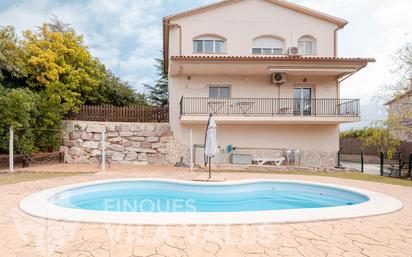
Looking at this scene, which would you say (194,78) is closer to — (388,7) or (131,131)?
(131,131)

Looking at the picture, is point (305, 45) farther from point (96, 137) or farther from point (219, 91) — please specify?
point (96, 137)

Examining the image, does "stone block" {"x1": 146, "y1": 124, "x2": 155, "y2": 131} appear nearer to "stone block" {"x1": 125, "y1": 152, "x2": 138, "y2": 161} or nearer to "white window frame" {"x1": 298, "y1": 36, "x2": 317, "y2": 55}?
"stone block" {"x1": 125, "y1": 152, "x2": 138, "y2": 161}

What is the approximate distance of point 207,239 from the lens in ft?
12.1

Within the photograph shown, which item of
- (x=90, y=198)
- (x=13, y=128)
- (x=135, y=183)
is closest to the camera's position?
(x=90, y=198)

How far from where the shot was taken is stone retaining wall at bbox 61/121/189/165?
1502cm

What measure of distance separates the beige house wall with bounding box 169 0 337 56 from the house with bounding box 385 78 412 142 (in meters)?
5.79

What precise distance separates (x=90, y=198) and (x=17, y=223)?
3449mm

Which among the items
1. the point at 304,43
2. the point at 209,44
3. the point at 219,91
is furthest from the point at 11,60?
the point at 304,43

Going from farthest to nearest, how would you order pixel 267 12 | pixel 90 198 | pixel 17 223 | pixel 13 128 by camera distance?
pixel 267 12 → pixel 13 128 → pixel 90 198 → pixel 17 223

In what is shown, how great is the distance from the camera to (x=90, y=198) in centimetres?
775

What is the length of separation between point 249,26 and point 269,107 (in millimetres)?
6091

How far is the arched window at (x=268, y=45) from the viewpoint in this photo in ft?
55.5

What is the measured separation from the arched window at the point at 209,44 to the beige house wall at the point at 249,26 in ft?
1.02

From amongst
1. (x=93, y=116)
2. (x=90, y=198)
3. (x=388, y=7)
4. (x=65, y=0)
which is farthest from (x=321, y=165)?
(x=65, y=0)
